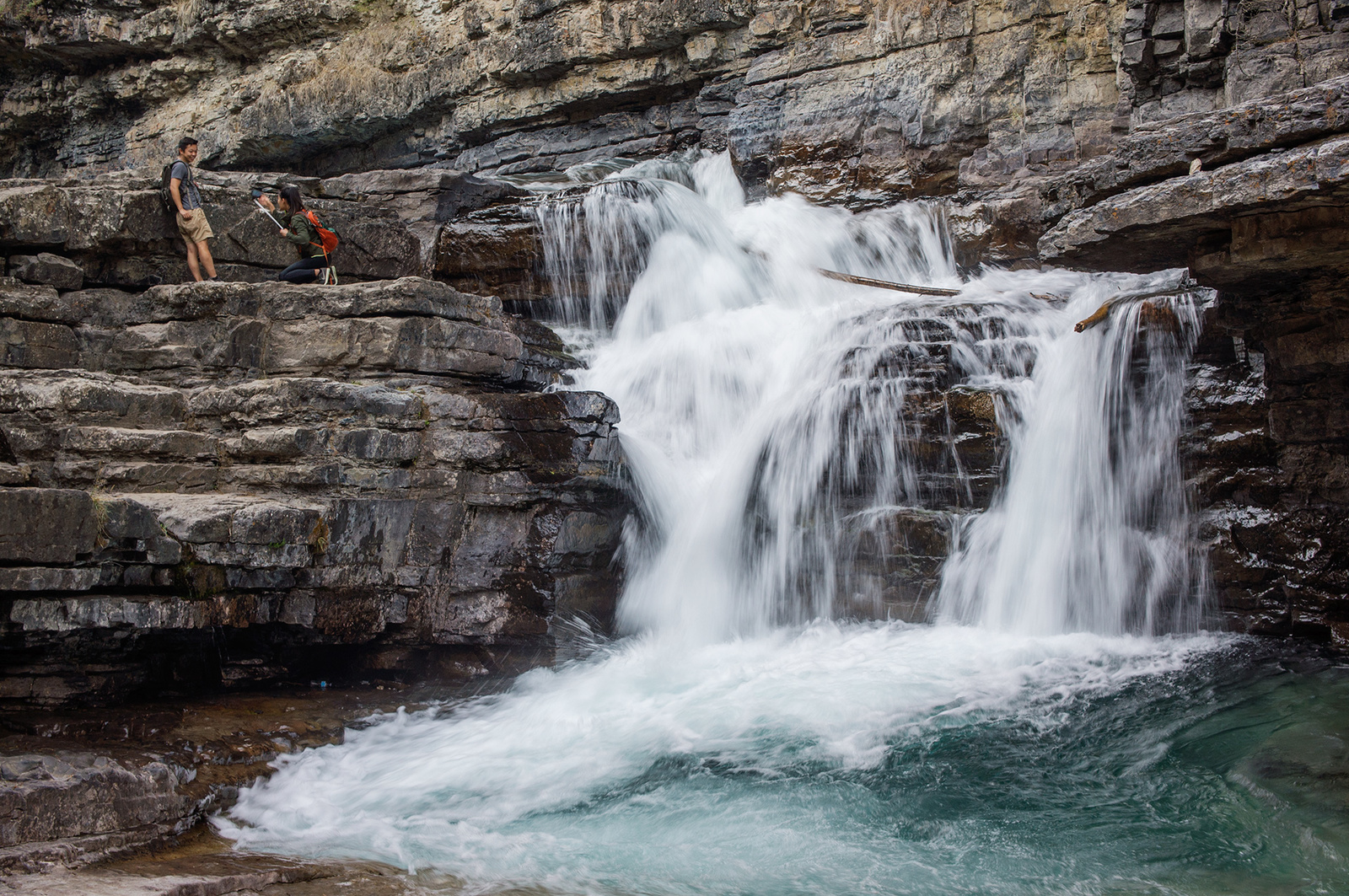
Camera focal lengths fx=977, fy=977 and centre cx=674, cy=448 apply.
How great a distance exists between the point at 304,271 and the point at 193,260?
3.03 feet

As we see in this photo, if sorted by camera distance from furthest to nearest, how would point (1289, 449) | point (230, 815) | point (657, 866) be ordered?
point (1289, 449) → point (230, 815) → point (657, 866)

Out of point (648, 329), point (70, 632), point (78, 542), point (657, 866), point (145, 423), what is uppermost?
point (648, 329)

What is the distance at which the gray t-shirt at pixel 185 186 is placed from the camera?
8.29m

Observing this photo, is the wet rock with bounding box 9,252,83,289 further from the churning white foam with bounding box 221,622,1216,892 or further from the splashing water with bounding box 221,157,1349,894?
the churning white foam with bounding box 221,622,1216,892

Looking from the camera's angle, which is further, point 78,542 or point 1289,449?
point 1289,449

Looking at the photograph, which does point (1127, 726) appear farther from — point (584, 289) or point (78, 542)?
point (584, 289)

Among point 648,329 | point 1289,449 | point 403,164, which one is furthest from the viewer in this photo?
point 403,164

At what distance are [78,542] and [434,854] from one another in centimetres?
281

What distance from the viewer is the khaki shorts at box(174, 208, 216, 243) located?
8.38 metres

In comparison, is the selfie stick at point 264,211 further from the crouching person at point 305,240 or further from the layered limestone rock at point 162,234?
the crouching person at point 305,240

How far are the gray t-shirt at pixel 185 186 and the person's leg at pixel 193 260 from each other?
30cm

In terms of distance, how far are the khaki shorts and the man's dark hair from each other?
0.70 metres

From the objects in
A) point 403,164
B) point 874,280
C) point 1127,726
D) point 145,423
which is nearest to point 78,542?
point 145,423

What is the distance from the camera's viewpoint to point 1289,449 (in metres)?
6.67
